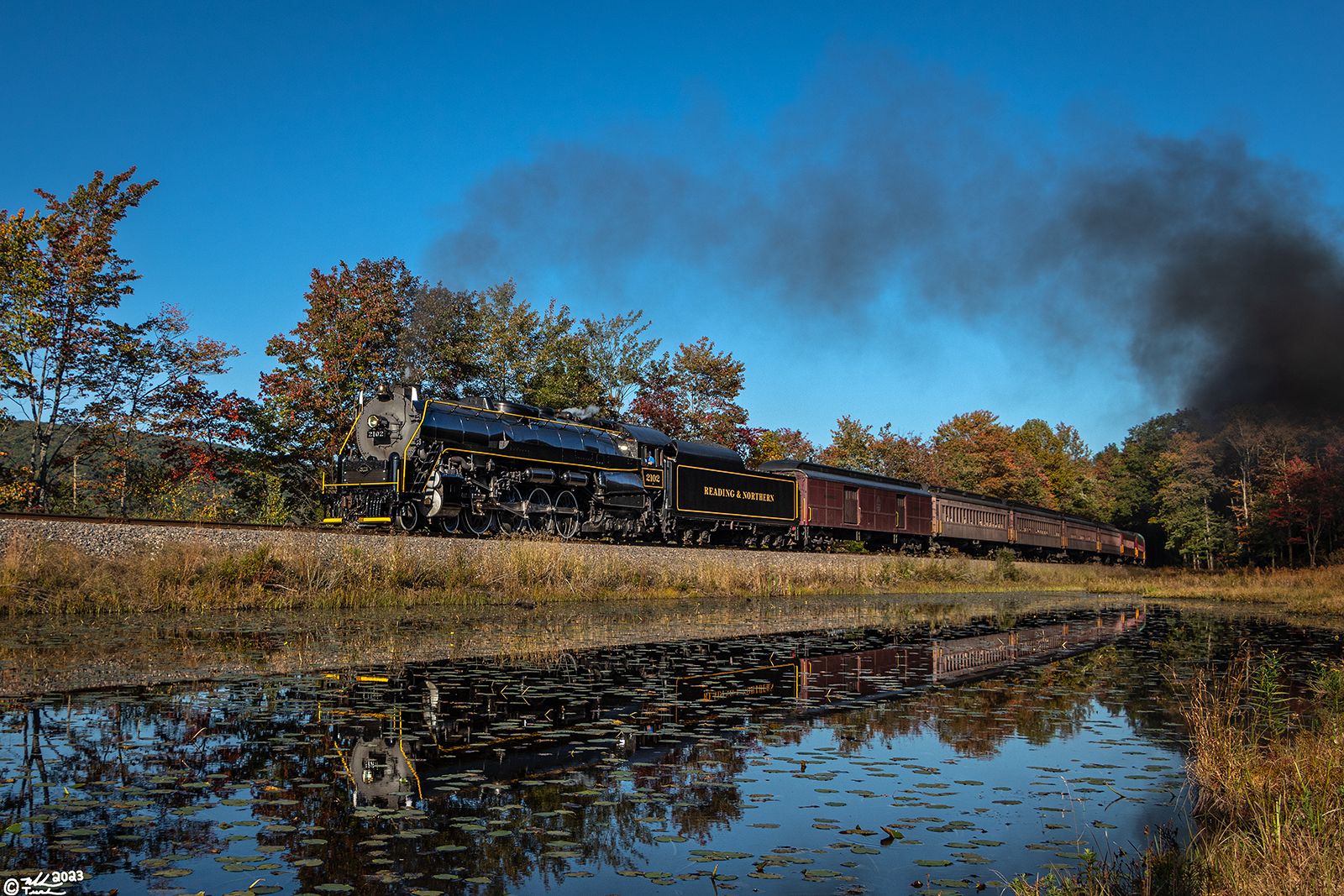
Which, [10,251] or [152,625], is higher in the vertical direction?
[10,251]

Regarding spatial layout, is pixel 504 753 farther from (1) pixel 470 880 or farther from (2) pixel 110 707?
(2) pixel 110 707

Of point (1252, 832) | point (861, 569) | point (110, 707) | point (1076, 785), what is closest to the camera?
point (1252, 832)

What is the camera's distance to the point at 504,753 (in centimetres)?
533

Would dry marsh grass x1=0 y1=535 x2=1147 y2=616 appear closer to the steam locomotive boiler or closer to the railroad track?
the railroad track

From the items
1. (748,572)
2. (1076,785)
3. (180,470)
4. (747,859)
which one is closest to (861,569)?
(748,572)

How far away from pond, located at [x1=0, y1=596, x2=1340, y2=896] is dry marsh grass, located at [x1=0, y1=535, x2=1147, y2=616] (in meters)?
6.40

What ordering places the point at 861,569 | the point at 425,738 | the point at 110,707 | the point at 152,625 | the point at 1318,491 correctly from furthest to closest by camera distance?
1. the point at 1318,491
2. the point at 861,569
3. the point at 152,625
4. the point at 110,707
5. the point at 425,738

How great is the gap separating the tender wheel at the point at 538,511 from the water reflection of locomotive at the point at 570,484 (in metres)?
0.04

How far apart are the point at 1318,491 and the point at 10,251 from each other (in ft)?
151

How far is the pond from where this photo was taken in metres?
3.59

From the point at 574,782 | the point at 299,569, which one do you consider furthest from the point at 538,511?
the point at 574,782

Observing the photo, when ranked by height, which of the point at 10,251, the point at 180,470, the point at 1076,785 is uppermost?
the point at 10,251

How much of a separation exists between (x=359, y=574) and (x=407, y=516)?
559 cm

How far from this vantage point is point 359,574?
586 inches
